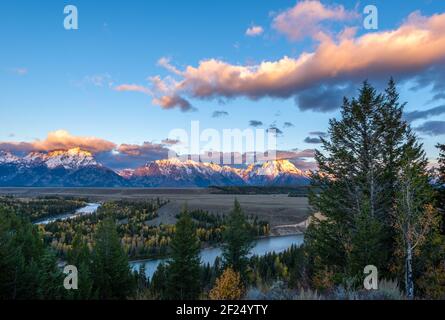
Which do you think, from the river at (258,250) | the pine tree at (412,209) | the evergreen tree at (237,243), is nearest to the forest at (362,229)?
the pine tree at (412,209)

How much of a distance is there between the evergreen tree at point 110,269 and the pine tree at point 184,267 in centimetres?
627

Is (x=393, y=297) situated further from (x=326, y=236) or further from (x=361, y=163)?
(x=361, y=163)

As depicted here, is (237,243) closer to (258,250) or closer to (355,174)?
(355,174)

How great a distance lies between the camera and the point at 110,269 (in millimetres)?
44094

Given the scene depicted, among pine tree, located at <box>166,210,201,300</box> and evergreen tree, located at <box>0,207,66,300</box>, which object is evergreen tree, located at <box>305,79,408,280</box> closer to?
pine tree, located at <box>166,210,201,300</box>

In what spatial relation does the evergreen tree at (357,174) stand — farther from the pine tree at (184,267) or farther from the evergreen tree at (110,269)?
the evergreen tree at (110,269)

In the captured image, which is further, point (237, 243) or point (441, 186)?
point (237, 243)

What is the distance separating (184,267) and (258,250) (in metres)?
75.1

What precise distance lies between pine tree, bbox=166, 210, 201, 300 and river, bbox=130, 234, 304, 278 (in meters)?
44.6

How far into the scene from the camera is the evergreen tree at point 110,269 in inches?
1698

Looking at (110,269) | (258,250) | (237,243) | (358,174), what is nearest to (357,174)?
(358,174)

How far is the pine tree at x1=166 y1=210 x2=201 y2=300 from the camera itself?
1641 inches

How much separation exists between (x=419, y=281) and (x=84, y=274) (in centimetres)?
3399
